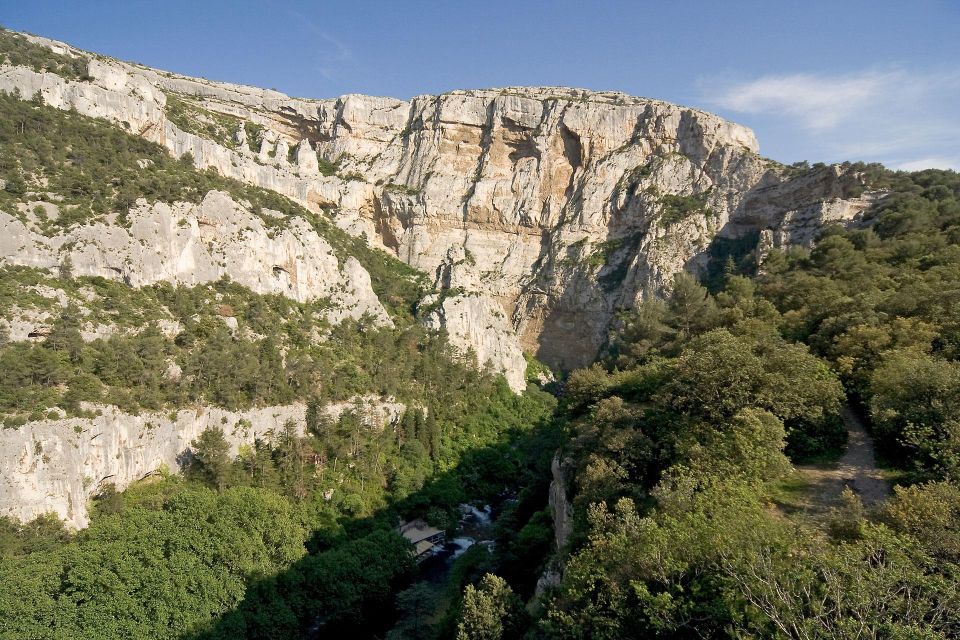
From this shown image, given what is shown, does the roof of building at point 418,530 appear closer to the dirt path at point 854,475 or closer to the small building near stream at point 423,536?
the small building near stream at point 423,536

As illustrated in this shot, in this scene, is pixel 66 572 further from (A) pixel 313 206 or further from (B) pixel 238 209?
(A) pixel 313 206

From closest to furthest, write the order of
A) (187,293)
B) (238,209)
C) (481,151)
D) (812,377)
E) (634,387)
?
(812,377) → (634,387) → (187,293) → (238,209) → (481,151)

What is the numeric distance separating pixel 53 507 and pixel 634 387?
32.9m

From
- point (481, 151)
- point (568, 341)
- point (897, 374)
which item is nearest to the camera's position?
point (897, 374)

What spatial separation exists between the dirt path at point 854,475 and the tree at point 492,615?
1205 centimetres

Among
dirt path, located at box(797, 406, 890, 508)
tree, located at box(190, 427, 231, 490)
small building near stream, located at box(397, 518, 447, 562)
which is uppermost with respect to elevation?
dirt path, located at box(797, 406, 890, 508)

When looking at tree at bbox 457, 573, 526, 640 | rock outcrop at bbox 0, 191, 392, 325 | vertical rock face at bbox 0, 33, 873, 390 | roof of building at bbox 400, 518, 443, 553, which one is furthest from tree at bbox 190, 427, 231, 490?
vertical rock face at bbox 0, 33, 873, 390

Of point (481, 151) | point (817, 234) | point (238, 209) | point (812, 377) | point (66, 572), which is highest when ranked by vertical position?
point (481, 151)

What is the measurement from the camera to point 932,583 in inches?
333

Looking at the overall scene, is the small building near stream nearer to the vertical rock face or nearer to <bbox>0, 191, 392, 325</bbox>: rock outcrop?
<bbox>0, 191, 392, 325</bbox>: rock outcrop

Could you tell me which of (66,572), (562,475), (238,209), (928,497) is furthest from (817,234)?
(66,572)

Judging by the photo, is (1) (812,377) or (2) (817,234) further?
(2) (817,234)

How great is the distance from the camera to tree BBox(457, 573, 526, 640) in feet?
58.2

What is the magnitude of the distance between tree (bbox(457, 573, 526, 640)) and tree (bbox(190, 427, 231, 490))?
21.1 m
